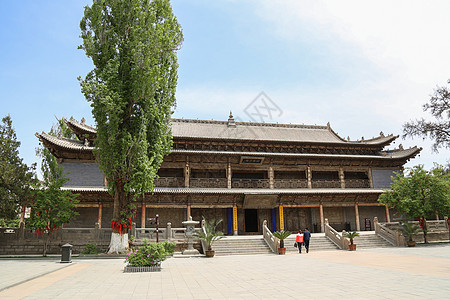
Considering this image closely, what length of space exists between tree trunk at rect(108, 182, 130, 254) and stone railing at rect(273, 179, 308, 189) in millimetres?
11287

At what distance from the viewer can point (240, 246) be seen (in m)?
16.3

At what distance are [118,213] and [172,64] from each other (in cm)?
788

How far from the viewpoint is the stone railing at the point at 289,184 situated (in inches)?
862

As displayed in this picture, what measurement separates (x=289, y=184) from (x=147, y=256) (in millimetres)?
14363

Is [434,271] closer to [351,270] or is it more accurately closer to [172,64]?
[351,270]

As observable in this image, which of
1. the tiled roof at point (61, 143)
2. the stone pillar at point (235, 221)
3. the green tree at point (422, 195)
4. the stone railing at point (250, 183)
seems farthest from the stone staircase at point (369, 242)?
the tiled roof at point (61, 143)

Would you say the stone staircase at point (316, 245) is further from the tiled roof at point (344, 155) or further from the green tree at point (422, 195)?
the tiled roof at point (344, 155)

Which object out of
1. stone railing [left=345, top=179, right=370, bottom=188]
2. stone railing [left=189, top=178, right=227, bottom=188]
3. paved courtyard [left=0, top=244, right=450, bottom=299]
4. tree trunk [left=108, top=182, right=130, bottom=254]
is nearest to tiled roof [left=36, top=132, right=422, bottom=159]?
stone railing [left=345, top=179, right=370, bottom=188]

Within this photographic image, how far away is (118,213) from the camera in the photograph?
14.0 meters

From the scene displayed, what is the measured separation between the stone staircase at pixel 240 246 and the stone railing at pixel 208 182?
465 centimetres

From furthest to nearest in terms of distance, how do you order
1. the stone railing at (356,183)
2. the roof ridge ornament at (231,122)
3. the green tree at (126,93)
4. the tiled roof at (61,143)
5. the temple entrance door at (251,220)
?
1. the roof ridge ornament at (231,122)
2. the stone railing at (356,183)
3. the temple entrance door at (251,220)
4. the tiled roof at (61,143)
5. the green tree at (126,93)

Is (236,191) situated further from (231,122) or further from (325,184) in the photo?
(231,122)

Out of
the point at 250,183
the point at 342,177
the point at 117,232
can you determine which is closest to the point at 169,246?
the point at 117,232

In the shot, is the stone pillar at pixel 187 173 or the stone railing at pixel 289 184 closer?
the stone pillar at pixel 187 173
